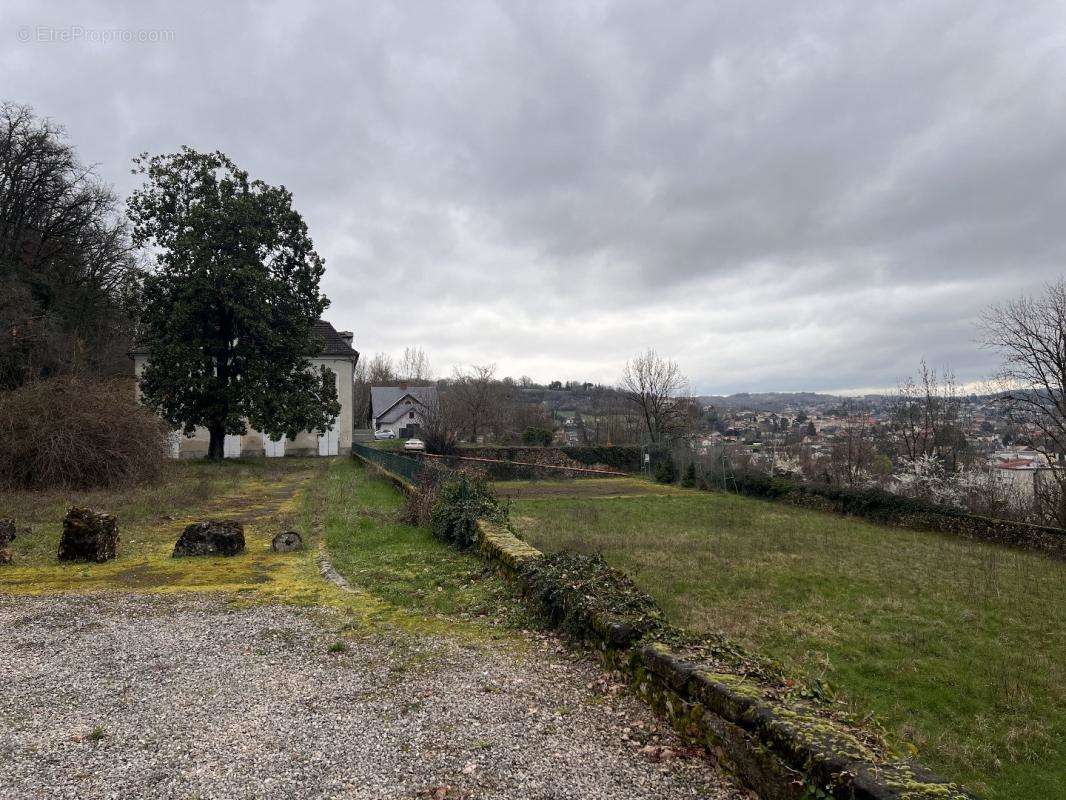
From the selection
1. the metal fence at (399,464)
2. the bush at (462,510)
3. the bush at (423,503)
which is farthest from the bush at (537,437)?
the bush at (462,510)

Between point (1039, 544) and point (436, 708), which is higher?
point (436, 708)

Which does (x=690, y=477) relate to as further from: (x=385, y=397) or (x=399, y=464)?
(x=385, y=397)

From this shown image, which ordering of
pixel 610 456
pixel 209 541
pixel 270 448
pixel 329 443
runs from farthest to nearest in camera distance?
pixel 610 456 < pixel 329 443 < pixel 270 448 < pixel 209 541

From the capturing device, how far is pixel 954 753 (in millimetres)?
4418

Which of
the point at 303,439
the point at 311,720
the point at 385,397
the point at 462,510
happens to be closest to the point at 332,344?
the point at 303,439

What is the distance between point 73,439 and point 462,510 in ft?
32.2

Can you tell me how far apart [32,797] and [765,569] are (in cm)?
961

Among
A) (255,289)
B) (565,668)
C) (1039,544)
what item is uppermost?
(255,289)

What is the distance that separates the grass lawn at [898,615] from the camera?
4656 millimetres

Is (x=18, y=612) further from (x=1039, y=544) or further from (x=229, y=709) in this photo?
(x=1039, y=544)

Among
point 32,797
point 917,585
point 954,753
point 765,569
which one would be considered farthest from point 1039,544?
point 32,797

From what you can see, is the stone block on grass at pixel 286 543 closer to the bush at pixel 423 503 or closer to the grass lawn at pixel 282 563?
the grass lawn at pixel 282 563

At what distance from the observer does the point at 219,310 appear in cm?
2372

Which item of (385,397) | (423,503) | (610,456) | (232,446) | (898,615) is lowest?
(898,615)
